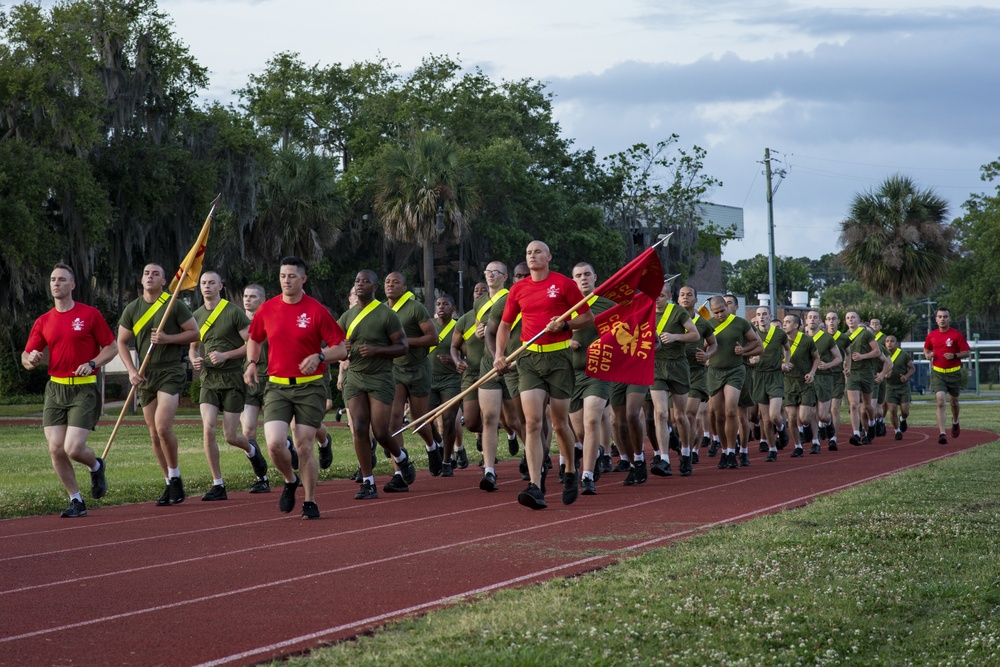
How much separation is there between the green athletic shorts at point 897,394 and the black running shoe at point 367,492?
14.0m

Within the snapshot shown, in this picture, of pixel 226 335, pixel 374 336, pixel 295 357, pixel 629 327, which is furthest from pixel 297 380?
pixel 629 327

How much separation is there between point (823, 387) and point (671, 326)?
6864 millimetres

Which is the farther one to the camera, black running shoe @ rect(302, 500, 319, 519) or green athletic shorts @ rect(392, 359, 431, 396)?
green athletic shorts @ rect(392, 359, 431, 396)

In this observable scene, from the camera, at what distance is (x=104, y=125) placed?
35.3 metres

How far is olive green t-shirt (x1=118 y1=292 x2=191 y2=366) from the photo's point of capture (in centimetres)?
1267

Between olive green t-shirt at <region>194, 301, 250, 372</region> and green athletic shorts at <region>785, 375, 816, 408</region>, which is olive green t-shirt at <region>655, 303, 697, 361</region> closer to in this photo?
olive green t-shirt at <region>194, 301, 250, 372</region>

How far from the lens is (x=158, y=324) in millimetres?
12688

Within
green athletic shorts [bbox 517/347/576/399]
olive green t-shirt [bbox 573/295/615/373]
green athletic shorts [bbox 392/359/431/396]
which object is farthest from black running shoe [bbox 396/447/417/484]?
green athletic shorts [bbox 517/347/576/399]

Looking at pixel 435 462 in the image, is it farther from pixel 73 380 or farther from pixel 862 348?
pixel 862 348

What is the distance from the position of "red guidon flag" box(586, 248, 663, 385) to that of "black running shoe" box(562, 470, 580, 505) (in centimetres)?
102

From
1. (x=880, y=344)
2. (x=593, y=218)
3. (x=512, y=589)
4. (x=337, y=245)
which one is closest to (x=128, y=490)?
(x=512, y=589)

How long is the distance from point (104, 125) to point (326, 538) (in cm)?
2806

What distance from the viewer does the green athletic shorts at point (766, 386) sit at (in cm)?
1908

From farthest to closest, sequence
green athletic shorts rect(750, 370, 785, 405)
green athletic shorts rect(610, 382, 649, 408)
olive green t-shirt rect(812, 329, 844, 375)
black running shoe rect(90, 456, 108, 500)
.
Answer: olive green t-shirt rect(812, 329, 844, 375) → green athletic shorts rect(750, 370, 785, 405) → green athletic shorts rect(610, 382, 649, 408) → black running shoe rect(90, 456, 108, 500)
